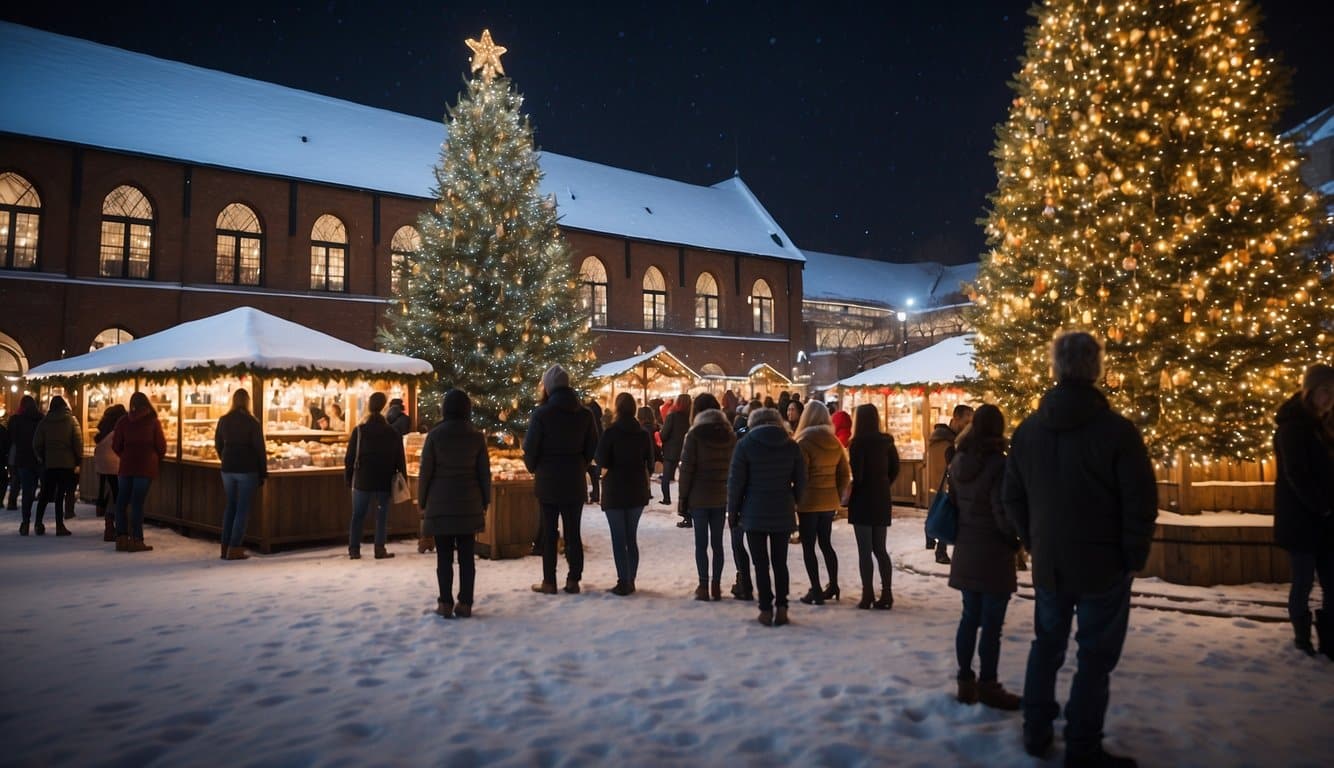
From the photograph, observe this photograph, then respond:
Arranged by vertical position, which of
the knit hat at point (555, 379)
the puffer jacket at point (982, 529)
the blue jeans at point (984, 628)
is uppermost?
the knit hat at point (555, 379)

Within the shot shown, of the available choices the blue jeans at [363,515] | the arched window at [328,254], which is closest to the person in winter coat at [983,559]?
the blue jeans at [363,515]

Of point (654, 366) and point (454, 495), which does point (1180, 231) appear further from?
point (654, 366)

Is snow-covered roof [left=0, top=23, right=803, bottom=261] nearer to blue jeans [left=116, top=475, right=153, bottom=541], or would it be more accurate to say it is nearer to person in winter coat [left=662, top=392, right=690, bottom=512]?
blue jeans [left=116, top=475, right=153, bottom=541]

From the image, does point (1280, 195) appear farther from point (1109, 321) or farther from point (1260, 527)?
point (1260, 527)

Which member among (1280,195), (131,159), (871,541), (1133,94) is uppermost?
(131,159)

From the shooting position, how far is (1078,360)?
3.64m

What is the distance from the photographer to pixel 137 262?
22797 millimetres

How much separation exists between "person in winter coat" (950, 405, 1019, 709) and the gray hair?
0.93 m

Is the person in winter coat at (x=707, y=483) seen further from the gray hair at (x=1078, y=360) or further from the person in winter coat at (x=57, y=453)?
the person in winter coat at (x=57, y=453)

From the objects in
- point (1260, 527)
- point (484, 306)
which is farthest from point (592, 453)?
point (484, 306)

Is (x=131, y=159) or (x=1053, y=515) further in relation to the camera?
(x=131, y=159)

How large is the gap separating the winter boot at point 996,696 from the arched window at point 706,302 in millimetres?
30632

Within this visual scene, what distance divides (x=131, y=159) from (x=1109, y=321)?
24.5 metres

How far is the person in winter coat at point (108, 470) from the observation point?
10180 mm
